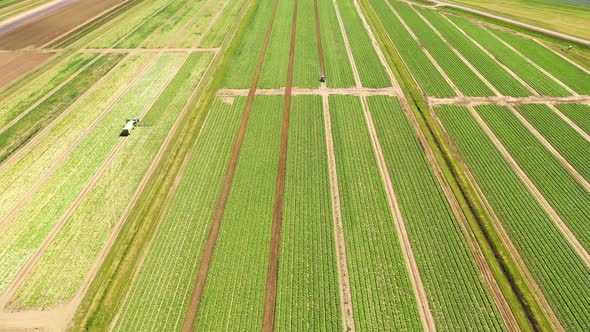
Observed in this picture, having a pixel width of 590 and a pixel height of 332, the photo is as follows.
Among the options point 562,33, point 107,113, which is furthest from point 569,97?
point 107,113

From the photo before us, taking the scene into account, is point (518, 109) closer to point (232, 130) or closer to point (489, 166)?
point (489, 166)

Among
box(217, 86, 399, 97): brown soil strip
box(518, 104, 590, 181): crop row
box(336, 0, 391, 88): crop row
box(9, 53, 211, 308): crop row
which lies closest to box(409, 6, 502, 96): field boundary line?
box(518, 104, 590, 181): crop row

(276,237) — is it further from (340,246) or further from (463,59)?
(463,59)

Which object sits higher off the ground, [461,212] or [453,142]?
[453,142]

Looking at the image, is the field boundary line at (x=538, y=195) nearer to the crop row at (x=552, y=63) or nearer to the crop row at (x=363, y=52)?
the crop row at (x=363, y=52)

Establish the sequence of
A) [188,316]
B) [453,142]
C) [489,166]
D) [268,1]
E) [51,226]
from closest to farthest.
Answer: [188,316]
[51,226]
[489,166]
[453,142]
[268,1]

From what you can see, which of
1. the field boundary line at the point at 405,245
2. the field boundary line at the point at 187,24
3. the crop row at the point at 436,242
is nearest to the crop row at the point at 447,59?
the crop row at the point at 436,242
